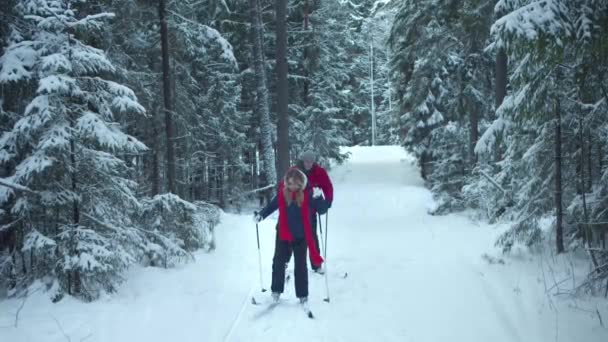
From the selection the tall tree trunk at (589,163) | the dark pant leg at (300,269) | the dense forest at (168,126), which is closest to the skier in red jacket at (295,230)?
the dark pant leg at (300,269)

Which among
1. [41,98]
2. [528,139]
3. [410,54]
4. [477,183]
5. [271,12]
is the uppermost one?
[271,12]

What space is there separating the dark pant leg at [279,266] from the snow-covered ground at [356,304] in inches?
11.3

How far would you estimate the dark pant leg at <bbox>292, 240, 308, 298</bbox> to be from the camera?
6.42m

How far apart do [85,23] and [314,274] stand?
5.54m

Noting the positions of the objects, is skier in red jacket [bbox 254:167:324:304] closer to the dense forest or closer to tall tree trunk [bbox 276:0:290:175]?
the dense forest

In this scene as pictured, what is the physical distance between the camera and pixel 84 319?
5867 millimetres

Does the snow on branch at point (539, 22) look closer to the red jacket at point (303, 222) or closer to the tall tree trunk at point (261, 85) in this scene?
the red jacket at point (303, 222)

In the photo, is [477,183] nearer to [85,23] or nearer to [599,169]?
[599,169]

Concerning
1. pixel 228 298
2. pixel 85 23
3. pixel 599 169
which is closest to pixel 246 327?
pixel 228 298

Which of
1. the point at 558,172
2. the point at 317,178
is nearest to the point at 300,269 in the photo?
the point at 317,178

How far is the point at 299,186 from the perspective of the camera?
6477 mm

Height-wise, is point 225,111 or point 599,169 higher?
point 225,111

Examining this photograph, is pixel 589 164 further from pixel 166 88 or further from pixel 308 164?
pixel 166 88

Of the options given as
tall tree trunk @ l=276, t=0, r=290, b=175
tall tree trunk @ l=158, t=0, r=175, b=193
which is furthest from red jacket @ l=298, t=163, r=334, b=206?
tall tree trunk @ l=276, t=0, r=290, b=175
